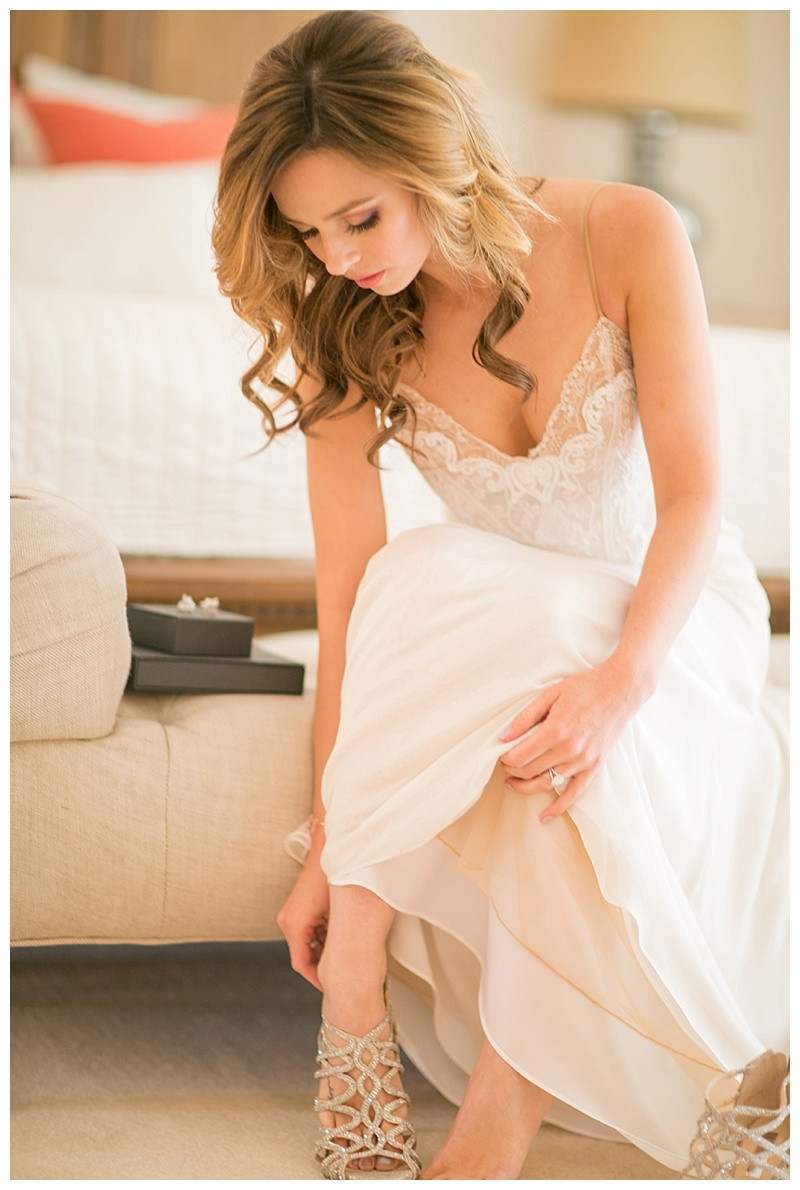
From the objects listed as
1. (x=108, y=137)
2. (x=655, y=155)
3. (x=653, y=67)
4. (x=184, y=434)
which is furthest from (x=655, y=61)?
(x=184, y=434)

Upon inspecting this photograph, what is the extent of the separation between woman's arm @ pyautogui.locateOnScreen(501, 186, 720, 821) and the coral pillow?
216 centimetres

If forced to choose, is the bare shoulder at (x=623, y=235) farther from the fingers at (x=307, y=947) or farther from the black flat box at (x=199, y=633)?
the fingers at (x=307, y=947)

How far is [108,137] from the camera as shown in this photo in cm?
324

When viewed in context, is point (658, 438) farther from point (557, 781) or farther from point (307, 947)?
point (307, 947)

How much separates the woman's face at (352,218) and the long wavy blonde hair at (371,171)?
15mm

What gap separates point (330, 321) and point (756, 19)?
3.08 meters

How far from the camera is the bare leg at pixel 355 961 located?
1252mm

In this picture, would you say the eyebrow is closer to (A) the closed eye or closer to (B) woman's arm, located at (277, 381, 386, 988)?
(A) the closed eye

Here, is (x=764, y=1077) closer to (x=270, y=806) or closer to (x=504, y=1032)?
(x=504, y=1032)

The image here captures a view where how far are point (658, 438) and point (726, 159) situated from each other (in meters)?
2.98

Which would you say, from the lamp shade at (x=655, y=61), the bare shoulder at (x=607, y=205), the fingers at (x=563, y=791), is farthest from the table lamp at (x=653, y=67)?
the fingers at (x=563, y=791)

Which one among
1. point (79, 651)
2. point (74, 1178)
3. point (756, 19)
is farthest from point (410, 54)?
point (756, 19)

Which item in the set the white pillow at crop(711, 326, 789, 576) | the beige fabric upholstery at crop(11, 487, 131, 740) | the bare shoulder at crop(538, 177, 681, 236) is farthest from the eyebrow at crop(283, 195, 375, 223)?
the white pillow at crop(711, 326, 789, 576)

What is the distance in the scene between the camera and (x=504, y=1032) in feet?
3.87
